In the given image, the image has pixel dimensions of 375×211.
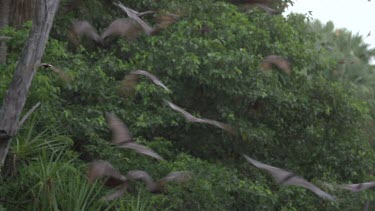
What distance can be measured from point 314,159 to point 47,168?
152 inches

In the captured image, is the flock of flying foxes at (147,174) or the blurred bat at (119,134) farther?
the blurred bat at (119,134)

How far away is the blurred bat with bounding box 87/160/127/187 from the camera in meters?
6.10

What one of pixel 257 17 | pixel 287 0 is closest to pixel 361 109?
pixel 257 17

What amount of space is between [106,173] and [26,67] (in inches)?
42.4

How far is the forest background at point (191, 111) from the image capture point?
21.2 ft

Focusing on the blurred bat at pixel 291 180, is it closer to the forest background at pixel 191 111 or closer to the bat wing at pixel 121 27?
the forest background at pixel 191 111

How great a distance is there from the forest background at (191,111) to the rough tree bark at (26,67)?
104 mm

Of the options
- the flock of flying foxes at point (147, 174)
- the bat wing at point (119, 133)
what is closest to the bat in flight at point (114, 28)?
the flock of flying foxes at point (147, 174)

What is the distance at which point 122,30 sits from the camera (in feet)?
23.0

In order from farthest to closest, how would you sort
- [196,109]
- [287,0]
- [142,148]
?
1. [287,0]
2. [196,109]
3. [142,148]

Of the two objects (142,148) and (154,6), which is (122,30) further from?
(154,6)

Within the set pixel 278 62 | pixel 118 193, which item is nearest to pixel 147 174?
pixel 118 193

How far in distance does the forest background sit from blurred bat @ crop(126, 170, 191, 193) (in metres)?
0.08

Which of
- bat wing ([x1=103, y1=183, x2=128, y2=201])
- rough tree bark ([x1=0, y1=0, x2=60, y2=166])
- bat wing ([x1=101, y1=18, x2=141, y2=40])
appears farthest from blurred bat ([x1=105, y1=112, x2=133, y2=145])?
bat wing ([x1=101, y1=18, x2=141, y2=40])
